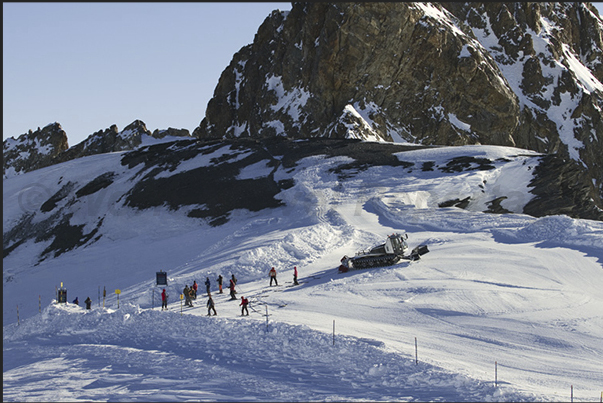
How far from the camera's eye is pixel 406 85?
309 ft

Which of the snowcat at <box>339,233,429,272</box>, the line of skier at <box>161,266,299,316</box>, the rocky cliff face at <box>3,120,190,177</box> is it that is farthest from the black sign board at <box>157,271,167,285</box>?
the rocky cliff face at <box>3,120,190,177</box>

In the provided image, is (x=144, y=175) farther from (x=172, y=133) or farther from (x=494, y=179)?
(x=172, y=133)

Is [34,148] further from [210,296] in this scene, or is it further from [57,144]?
[210,296]

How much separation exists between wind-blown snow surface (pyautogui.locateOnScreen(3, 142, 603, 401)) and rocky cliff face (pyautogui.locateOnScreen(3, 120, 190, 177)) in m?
84.2

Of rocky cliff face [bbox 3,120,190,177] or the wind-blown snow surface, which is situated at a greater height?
rocky cliff face [bbox 3,120,190,177]

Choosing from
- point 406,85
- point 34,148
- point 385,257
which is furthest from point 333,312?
point 34,148

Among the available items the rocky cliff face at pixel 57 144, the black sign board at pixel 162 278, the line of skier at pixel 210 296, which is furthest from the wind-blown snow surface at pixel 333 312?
the rocky cliff face at pixel 57 144

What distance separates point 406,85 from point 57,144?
90.1m

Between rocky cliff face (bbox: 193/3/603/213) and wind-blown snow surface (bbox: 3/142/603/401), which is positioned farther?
rocky cliff face (bbox: 193/3/603/213)

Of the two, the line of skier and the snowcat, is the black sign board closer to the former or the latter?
the line of skier

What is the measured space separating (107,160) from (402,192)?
3854 centimetres

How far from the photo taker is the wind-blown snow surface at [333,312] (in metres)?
17.2

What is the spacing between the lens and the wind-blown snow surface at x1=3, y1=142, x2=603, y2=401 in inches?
678

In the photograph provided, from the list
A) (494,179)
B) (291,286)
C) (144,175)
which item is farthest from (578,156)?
(291,286)
